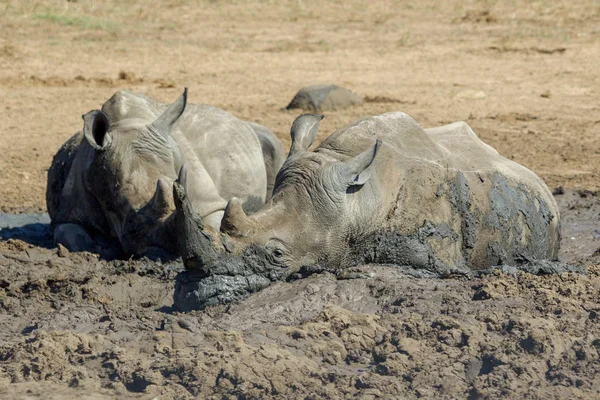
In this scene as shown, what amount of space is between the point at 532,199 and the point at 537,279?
55.9 inches

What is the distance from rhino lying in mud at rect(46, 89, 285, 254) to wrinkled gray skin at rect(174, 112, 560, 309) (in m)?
1.06

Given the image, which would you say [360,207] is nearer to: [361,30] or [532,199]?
[532,199]

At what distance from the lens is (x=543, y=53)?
1669 cm

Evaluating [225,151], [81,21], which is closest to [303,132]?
[225,151]

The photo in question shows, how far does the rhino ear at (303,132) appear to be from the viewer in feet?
21.9

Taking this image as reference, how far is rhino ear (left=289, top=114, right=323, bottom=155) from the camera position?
6.67 m

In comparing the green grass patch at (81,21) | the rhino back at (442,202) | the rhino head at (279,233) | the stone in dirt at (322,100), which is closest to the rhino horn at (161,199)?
the rhino head at (279,233)

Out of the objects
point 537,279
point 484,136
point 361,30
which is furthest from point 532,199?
point 361,30

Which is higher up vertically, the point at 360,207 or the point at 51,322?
the point at 360,207

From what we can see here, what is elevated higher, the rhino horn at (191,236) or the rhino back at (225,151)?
the rhino horn at (191,236)

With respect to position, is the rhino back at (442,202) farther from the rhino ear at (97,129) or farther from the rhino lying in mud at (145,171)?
the rhino ear at (97,129)

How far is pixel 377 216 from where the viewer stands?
20.9 feet

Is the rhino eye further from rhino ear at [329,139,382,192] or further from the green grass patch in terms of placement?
the green grass patch

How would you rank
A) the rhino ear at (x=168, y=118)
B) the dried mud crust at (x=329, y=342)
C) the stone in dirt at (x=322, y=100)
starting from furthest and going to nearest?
the stone in dirt at (x=322, y=100) < the rhino ear at (x=168, y=118) < the dried mud crust at (x=329, y=342)
